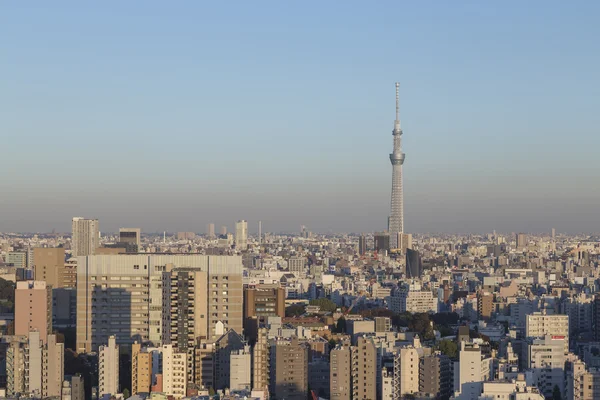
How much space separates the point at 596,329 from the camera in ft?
105

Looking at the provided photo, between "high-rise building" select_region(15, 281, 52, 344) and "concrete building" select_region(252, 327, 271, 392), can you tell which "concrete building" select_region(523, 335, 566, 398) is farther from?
"high-rise building" select_region(15, 281, 52, 344)

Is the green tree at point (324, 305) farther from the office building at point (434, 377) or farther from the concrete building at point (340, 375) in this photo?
the office building at point (434, 377)

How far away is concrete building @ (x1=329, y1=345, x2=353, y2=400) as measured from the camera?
21344 millimetres

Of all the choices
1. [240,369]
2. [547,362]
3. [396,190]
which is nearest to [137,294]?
[240,369]

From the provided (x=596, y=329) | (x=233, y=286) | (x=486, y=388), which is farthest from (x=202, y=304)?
(x=596, y=329)

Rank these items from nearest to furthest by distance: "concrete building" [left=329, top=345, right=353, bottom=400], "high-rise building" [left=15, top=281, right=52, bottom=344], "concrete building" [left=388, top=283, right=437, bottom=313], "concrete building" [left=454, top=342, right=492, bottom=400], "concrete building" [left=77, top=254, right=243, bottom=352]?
"concrete building" [left=454, top=342, right=492, bottom=400], "concrete building" [left=329, top=345, right=353, bottom=400], "high-rise building" [left=15, top=281, right=52, bottom=344], "concrete building" [left=77, top=254, right=243, bottom=352], "concrete building" [left=388, top=283, right=437, bottom=313]

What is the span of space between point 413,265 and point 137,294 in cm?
3535

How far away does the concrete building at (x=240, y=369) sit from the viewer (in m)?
21.5

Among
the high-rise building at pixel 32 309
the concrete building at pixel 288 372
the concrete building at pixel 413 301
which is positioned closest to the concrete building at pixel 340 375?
the concrete building at pixel 288 372

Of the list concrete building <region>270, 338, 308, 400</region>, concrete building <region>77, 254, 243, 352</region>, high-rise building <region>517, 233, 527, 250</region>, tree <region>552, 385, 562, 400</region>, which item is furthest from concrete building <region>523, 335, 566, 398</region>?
high-rise building <region>517, 233, 527, 250</region>

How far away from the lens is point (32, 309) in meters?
26.3

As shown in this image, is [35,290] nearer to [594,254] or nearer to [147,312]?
[147,312]

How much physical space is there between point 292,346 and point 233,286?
18.6 ft

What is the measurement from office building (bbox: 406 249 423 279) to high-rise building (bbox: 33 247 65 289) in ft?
74.9
